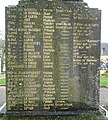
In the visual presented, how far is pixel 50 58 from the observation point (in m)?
8.10

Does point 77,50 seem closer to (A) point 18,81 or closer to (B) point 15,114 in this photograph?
(A) point 18,81

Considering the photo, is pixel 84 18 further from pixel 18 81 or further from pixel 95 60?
pixel 18 81

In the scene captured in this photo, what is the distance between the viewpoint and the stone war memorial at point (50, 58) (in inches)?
317

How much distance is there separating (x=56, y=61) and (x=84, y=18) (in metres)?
1.25

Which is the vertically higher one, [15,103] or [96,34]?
[96,34]

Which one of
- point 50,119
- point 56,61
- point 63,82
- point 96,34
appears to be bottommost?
point 50,119

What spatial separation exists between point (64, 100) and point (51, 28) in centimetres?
177

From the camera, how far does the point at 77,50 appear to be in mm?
8164

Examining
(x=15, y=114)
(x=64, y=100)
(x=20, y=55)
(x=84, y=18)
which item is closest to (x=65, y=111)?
(x=64, y=100)

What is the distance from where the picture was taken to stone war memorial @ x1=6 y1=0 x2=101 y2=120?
26.4 ft

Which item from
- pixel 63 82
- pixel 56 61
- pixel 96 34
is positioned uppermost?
pixel 96 34

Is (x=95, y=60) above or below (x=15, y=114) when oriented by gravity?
above

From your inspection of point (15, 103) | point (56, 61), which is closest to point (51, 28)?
point (56, 61)

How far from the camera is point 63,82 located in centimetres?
815
